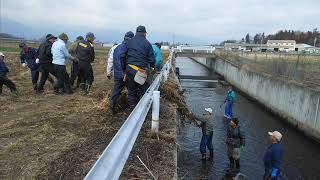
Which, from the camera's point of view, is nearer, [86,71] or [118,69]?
[118,69]

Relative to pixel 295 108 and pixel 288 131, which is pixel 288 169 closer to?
pixel 288 131

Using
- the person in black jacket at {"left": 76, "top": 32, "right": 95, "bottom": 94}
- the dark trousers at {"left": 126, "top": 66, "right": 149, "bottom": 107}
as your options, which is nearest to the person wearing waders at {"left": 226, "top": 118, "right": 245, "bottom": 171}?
the dark trousers at {"left": 126, "top": 66, "right": 149, "bottom": 107}

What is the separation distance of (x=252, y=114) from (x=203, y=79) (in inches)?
812

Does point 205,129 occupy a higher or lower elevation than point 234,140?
higher

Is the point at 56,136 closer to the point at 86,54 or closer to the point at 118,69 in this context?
the point at 118,69

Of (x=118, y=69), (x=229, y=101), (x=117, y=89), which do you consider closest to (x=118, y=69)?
(x=118, y=69)

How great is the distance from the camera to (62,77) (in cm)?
1207

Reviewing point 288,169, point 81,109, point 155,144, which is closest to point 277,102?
point 288,169

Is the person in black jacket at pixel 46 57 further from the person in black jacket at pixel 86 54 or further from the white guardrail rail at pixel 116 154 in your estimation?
the white guardrail rail at pixel 116 154

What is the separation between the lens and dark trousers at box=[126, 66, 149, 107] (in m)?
8.07

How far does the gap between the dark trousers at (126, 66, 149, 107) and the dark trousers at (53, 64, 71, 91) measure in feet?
13.8

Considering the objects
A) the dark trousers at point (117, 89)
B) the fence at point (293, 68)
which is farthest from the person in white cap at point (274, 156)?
the fence at point (293, 68)

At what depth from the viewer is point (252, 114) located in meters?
24.8

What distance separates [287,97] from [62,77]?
49.7ft
